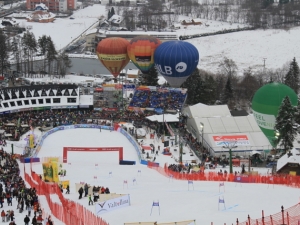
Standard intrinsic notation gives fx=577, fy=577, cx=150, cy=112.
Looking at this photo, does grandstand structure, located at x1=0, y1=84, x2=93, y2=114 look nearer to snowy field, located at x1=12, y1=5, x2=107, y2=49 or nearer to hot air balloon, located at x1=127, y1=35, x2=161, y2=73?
hot air balloon, located at x1=127, y1=35, x2=161, y2=73

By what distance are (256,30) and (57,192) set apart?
3485 inches

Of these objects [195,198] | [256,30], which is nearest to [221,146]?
[195,198]

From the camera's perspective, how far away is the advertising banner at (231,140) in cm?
3850

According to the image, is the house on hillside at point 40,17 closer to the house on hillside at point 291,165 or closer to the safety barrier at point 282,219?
the house on hillside at point 291,165

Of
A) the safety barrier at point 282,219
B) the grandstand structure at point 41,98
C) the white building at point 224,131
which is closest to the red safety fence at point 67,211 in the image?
the safety barrier at point 282,219

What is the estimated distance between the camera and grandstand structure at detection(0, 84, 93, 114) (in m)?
49.0

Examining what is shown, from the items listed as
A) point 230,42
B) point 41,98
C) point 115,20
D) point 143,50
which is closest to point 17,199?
point 41,98

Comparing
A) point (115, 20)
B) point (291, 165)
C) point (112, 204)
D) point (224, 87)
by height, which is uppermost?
point (115, 20)

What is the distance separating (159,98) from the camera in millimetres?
51531

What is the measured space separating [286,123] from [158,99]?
Answer: 18.4 m

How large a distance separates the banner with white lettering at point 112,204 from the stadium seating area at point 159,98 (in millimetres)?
27613

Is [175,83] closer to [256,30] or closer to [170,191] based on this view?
[170,191]

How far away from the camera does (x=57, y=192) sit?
24719 mm

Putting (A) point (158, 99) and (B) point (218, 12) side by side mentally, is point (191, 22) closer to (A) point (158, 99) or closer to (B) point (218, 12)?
(B) point (218, 12)
